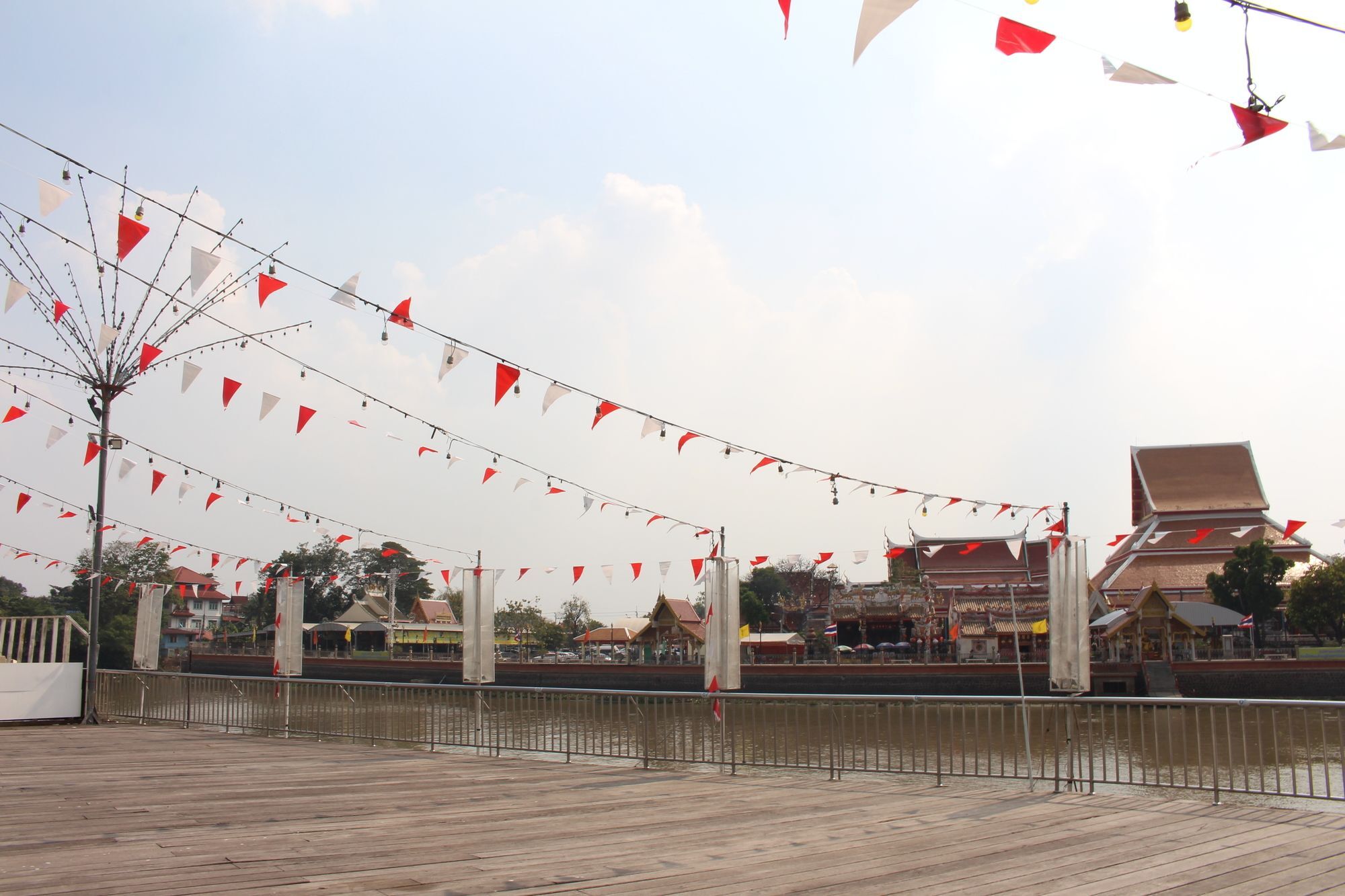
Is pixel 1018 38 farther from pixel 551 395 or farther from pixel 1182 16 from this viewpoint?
pixel 551 395

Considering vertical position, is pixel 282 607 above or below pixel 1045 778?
above

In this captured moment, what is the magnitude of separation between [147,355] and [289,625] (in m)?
4.70

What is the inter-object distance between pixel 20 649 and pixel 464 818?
10.2m

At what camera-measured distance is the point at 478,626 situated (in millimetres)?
13211

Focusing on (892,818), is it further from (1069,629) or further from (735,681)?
(735,681)

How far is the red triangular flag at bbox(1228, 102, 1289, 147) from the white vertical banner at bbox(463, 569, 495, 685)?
9.67m

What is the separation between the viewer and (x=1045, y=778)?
786 cm

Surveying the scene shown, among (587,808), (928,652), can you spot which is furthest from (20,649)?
(928,652)

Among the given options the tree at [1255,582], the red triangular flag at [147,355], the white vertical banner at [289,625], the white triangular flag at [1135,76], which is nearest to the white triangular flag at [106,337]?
the red triangular flag at [147,355]

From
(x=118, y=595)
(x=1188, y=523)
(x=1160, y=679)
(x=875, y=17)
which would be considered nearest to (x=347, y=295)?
(x=875, y=17)

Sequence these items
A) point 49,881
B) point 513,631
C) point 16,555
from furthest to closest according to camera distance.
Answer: point 513,631 < point 16,555 < point 49,881

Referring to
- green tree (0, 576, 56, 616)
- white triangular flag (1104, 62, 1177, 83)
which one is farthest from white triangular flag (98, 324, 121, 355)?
green tree (0, 576, 56, 616)

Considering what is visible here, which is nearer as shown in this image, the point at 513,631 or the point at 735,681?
the point at 735,681

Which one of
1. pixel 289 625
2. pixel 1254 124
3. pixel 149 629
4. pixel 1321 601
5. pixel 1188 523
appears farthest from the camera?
pixel 1188 523
